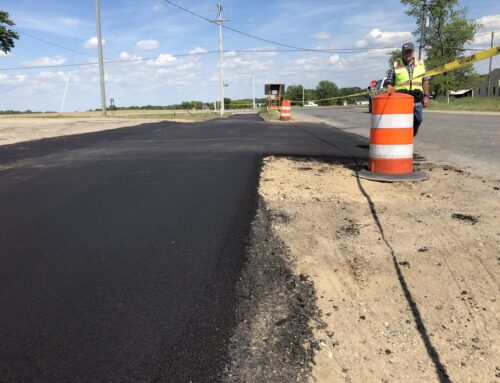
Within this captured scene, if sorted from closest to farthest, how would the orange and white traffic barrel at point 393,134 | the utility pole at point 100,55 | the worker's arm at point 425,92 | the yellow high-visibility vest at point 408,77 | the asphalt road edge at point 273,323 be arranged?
the asphalt road edge at point 273,323
the orange and white traffic barrel at point 393,134
the yellow high-visibility vest at point 408,77
the worker's arm at point 425,92
the utility pole at point 100,55

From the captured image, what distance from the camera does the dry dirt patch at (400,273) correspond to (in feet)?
7.69

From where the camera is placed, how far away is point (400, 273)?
333cm

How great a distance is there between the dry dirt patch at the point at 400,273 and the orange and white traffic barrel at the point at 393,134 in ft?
1.70

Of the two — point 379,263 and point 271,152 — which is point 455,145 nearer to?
point 271,152

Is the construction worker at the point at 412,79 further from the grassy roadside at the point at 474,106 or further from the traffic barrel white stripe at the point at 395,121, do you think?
the grassy roadside at the point at 474,106

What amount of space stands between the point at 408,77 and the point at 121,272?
651cm

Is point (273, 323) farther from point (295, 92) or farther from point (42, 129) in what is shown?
point (295, 92)

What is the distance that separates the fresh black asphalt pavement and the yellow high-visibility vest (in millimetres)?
3168

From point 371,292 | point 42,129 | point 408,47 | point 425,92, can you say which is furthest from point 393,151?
point 42,129

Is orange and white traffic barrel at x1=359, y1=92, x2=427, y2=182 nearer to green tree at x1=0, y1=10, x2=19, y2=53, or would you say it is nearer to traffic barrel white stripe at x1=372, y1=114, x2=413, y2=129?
traffic barrel white stripe at x1=372, y1=114, x2=413, y2=129

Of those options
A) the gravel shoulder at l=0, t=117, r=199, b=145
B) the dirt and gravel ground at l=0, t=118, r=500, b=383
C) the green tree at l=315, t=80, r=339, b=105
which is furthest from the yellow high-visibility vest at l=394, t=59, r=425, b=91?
the green tree at l=315, t=80, r=339, b=105

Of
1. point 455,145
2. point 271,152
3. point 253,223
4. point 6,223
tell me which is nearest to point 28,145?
point 271,152

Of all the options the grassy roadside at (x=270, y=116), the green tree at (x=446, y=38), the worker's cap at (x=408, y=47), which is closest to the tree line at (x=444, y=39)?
the green tree at (x=446, y=38)

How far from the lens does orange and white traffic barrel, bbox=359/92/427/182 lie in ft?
21.3
